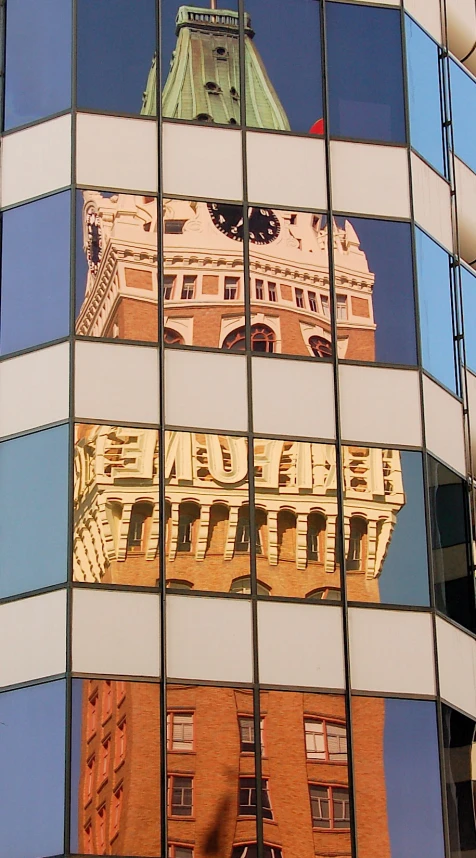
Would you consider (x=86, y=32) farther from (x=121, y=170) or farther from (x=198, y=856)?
(x=198, y=856)

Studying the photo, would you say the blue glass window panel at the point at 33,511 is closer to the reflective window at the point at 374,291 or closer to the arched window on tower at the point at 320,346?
the arched window on tower at the point at 320,346

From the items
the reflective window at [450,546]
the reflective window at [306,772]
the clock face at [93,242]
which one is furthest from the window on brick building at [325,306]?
the reflective window at [306,772]

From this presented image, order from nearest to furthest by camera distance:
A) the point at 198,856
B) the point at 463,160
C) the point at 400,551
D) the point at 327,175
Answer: the point at 198,856 < the point at 400,551 < the point at 327,175 < the point at 463,160

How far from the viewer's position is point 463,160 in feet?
112

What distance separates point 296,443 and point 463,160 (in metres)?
8.50

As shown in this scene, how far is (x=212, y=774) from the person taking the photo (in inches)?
1027

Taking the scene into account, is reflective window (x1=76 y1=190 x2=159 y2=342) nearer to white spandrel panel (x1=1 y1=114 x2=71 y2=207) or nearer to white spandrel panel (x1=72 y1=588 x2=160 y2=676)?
white spandrel panel (x1=1 y1=114 x2=71 y2=207)

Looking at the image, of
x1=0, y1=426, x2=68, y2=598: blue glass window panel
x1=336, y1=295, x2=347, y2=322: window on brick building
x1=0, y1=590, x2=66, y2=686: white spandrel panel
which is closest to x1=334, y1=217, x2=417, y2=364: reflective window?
x1=336, y1=295, x2=347, y2=322: window on brick building

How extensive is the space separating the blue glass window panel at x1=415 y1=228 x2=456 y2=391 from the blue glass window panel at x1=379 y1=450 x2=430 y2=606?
206 cm

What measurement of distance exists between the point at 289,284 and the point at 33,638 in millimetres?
7320

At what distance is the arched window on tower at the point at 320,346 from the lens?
2906 centimetres

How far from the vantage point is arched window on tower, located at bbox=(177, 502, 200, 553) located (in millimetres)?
27266

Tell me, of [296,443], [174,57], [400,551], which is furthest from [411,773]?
[174,57]

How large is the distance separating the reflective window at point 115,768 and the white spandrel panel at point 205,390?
4403 millimetres
